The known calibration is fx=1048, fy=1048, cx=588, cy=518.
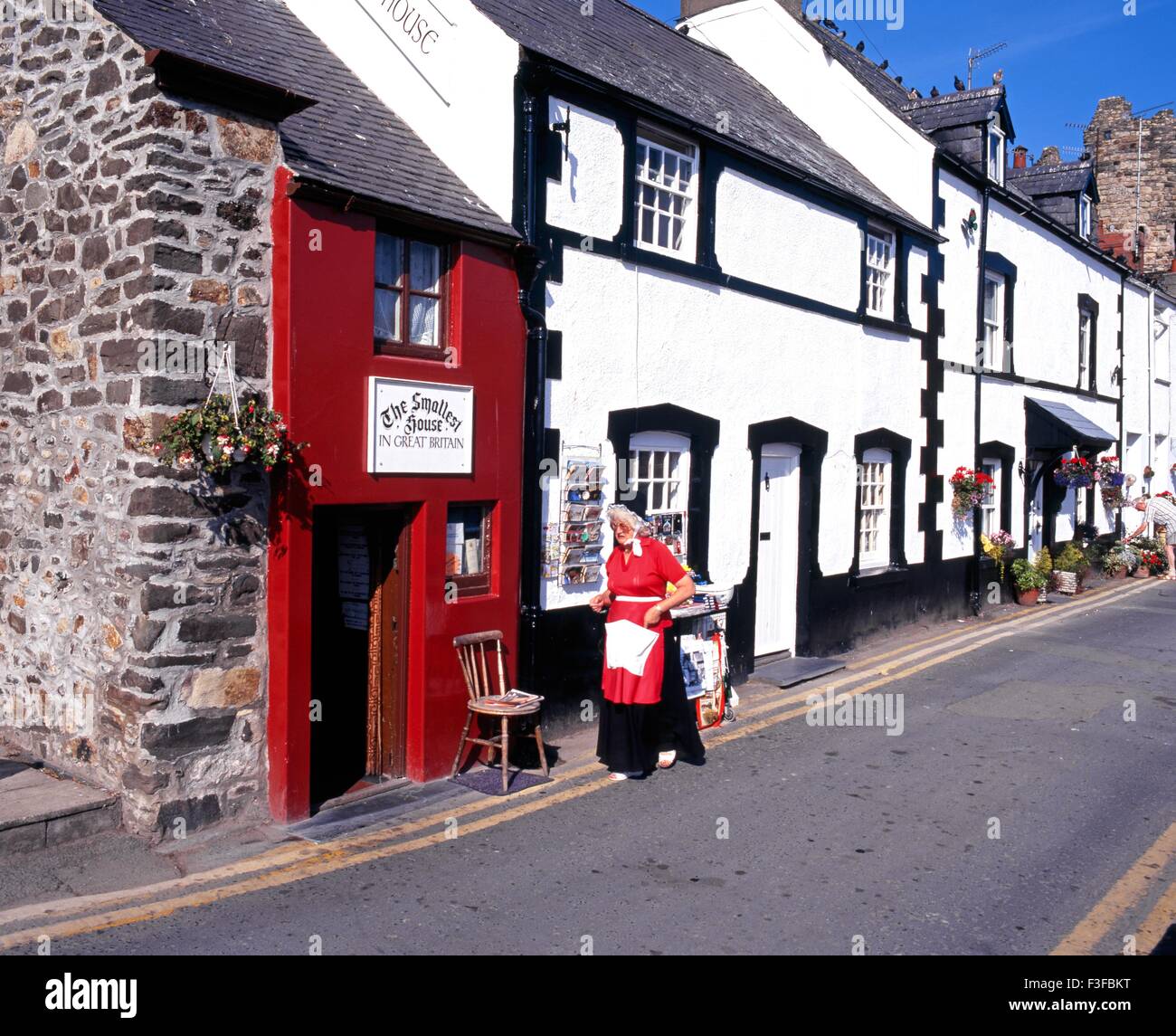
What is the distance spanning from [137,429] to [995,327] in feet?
49.6

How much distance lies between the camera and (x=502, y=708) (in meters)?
7.52

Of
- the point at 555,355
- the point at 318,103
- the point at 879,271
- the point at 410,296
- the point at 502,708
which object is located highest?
the point at 879,271

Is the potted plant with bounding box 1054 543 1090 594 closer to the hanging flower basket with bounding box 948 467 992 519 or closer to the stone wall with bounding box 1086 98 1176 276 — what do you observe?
the hanging flower basket with bounding box 948 467 992 519

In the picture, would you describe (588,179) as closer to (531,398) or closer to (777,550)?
(531,398)

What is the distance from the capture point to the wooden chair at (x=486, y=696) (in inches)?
298

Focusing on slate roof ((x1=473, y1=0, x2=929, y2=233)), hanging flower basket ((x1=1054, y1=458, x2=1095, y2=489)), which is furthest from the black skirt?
hanging flower basket ((x1=1054, y1=458, x2=1095, y2=489))

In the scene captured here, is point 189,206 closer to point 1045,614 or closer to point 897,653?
point 897,653

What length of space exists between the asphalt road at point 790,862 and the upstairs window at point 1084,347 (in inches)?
532

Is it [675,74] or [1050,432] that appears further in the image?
[1050,432]

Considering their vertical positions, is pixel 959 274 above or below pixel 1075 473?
above

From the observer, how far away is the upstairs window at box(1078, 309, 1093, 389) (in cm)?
2133

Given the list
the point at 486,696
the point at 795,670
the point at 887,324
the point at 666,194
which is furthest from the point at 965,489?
the point at 486,696
